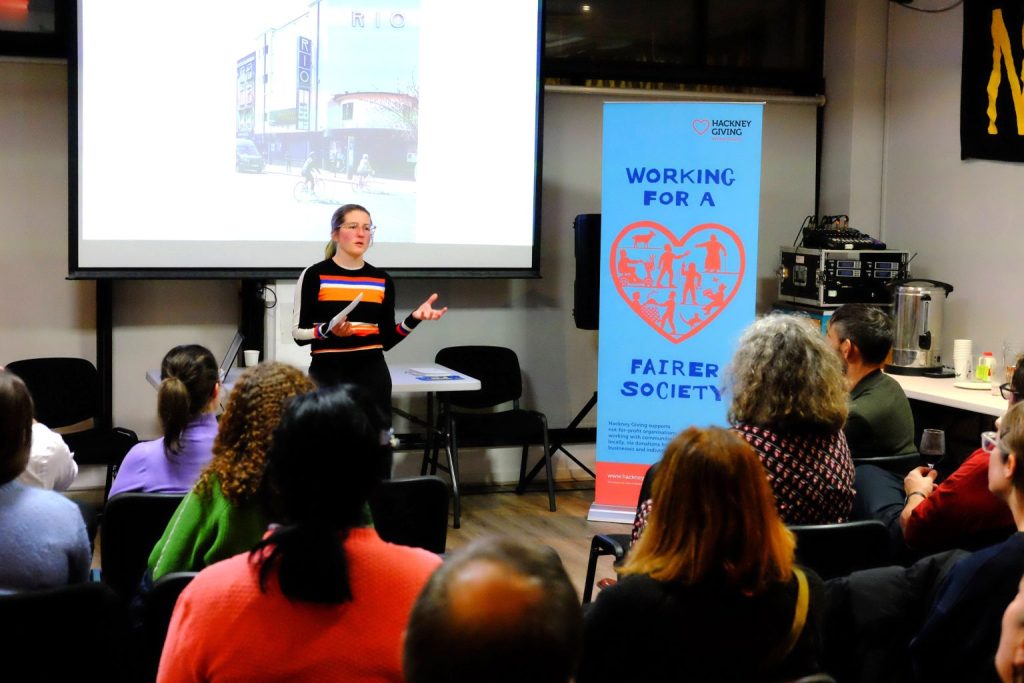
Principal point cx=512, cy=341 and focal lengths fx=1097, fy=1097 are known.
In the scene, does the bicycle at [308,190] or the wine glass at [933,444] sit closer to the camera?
the wine glass at [933,444]

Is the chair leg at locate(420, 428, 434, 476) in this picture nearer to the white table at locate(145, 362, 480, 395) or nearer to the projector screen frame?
the white table at locate(145, 362, 480, 395)

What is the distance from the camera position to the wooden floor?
4746 millimetres

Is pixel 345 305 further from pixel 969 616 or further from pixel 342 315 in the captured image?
pixel 969 616

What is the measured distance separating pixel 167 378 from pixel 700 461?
166 centimetres

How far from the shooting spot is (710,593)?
169 cm

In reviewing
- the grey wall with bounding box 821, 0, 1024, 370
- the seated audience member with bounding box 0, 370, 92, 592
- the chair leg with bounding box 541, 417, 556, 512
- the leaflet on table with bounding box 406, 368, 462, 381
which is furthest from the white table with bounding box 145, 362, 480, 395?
the seated audience member with bounding box 0, 370, 92, 592

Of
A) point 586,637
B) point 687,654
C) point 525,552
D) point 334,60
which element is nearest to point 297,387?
point 586,637

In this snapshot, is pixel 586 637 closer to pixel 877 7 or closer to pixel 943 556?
pixel 943 556

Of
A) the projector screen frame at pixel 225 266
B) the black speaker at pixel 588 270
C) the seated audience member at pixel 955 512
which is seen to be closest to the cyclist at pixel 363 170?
the projector screen frame at pixel 225 266

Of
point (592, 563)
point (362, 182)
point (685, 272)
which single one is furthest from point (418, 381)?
point (592, 563)

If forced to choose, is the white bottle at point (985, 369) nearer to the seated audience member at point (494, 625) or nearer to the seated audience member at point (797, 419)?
the seated audience member at point (797, 419)

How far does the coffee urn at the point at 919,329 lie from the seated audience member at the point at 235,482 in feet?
13.9

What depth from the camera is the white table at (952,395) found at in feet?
15.0

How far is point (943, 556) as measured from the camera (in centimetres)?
201
